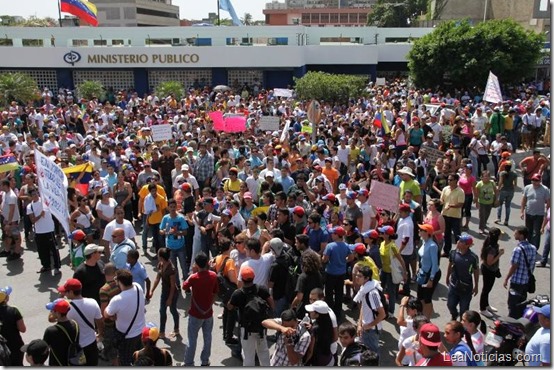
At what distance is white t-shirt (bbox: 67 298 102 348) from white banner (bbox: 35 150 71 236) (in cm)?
270

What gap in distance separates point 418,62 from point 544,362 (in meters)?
25.7

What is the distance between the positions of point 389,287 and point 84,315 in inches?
156

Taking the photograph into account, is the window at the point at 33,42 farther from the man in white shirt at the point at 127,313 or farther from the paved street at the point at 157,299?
the man in white shirt at the point at 127,313

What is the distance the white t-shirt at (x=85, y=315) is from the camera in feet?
19.5

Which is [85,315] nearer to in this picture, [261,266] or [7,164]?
[261,266]

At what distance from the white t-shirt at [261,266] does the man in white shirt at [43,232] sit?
4242 mm

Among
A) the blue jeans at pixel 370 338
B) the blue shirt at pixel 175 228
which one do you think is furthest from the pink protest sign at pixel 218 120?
the blue jeans at pixel 370 338

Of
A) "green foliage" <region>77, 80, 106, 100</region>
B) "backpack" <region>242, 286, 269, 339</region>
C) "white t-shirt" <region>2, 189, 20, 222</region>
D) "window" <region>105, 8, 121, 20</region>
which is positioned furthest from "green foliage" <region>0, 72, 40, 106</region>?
"window" <region>105, 8, 121, 20</region>

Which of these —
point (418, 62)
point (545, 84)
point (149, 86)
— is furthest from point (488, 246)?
point (149, 86)

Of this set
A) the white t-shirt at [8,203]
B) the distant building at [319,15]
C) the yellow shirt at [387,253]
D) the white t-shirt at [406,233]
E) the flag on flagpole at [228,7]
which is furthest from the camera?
the distant building at [319,15]

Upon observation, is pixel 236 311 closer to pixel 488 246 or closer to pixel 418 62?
pixel 488 246

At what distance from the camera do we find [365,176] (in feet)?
37.8

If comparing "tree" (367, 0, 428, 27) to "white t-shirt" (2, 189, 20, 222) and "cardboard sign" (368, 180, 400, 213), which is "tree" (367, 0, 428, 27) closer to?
"cardboard sign" (368, 180, 400, 213)

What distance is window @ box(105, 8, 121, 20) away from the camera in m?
87.7
